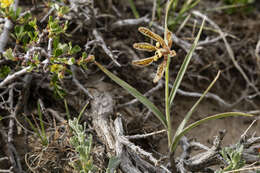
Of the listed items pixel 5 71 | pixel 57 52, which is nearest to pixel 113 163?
pixel 57 52

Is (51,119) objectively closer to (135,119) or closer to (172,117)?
(135,119)

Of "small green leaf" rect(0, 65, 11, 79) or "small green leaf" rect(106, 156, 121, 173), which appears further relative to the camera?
"small green leaf" rect(0, 65, 11, 79)

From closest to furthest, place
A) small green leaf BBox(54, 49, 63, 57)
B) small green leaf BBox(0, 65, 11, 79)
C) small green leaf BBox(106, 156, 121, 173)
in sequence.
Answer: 1. small green leaf BBox(106, 156, 121, 173)
2. small green leaf BBox(54, 49, 63, 57)
3. small green leaf BBox(0, 65, 11, 79)

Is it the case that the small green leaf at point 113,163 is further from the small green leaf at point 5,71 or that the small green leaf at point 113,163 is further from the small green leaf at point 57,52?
the small green leaf at point 5,71

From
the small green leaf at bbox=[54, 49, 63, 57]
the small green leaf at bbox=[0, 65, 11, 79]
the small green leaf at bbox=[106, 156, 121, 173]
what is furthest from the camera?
the small green leaf at bbox=[0, 65, 11, 79]

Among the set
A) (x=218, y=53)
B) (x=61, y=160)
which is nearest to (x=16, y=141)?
(x=61, y=160)

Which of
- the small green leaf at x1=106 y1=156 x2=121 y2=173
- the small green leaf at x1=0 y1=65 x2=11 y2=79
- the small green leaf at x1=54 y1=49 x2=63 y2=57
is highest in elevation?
the small green leaf at x1=54 y1=49 x2=63 y2=57

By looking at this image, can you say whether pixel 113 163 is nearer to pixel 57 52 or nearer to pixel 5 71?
pixel 57 52

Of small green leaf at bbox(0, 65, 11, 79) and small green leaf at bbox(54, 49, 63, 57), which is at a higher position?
small green leaf at bbox(54, 49, 63, 57)

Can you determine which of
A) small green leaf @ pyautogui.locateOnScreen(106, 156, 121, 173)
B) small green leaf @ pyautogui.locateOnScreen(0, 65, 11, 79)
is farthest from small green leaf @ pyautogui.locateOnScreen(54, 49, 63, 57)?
small green leaf @ pyautogui.locateOnScreen(106, 156, 121, 173)

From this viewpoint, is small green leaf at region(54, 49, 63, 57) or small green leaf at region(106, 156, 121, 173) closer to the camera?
small green leaf at region(106, 156, 121, 173)

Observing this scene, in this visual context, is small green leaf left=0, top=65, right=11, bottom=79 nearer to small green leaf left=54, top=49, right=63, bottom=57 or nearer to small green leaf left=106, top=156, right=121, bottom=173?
small green leaf left=54, top=49, right=63, bottom=57

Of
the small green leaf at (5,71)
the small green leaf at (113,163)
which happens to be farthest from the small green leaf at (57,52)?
the small green leaf at (113,163)
